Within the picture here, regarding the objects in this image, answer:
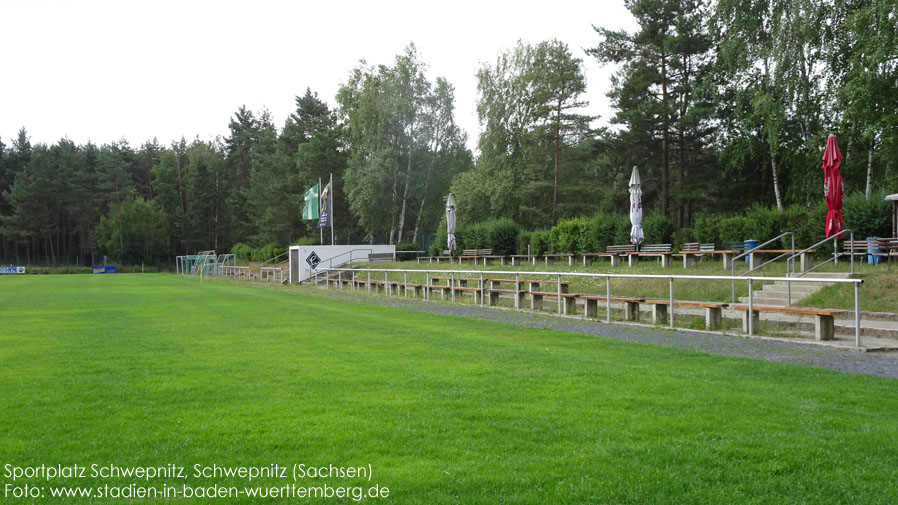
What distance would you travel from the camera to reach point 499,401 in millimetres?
5918

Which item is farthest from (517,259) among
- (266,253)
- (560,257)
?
(266,253)

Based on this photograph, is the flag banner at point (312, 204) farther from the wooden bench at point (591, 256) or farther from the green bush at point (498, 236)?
the wooden bench at point (591, 256)

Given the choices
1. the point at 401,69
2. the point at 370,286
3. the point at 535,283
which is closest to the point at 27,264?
the point at 401,69

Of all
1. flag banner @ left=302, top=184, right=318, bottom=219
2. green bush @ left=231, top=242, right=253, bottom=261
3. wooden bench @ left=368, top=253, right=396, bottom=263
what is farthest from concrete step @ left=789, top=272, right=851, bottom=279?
green bush @ left=231, top=242, right=253, bottom=261

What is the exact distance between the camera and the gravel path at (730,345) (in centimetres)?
799

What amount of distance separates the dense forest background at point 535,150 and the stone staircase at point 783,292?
20.9 ft

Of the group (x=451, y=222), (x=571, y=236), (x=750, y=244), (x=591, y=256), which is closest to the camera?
(x=750, y=244)

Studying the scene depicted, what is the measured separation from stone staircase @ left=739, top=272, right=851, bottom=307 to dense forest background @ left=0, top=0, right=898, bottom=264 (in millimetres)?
6371

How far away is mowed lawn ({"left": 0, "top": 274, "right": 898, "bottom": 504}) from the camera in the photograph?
154 inches

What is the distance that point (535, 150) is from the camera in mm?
43062

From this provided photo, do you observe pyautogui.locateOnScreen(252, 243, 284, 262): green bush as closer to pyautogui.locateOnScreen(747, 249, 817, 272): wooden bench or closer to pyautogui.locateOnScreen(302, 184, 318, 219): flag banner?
pyautogui.locateOnScreen(302, 184, 318, 219): flag banner

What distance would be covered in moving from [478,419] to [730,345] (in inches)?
236

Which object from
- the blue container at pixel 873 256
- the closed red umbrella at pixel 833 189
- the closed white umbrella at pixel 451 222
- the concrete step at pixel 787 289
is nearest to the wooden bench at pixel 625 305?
the concrete step at pixel 787 289

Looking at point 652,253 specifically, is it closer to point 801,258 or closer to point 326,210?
point 801,258
